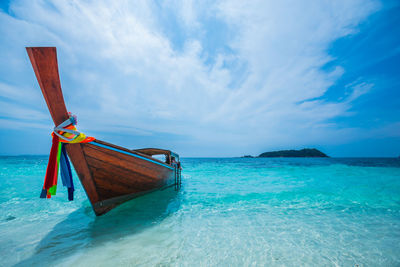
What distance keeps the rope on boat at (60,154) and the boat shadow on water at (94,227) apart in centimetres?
105

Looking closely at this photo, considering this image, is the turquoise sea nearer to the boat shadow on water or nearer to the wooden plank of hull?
the boat shadow on water

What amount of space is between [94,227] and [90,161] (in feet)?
6.03

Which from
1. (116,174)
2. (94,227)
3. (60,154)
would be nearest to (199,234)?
(94,227)

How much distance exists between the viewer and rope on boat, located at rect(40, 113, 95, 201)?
11.2 feet

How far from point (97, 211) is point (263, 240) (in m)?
4.90

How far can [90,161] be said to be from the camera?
4.55 m

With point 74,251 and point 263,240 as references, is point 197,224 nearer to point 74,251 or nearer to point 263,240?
point 263,240

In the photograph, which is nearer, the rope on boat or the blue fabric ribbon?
the rope on boat

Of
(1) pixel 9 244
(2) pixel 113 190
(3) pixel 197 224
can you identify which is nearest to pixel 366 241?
(3) pixel 197 224

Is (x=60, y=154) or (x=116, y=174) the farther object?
(x=116, y=174)

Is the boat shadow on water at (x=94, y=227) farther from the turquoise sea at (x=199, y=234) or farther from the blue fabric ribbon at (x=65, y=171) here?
the blue fabric ribbon at (x=65, y=171)

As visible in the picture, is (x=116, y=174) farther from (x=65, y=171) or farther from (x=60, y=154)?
(x=60, y=154)

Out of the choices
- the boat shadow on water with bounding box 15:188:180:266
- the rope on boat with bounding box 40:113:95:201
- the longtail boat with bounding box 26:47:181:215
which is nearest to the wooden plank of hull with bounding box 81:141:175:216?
the longtail boat with bounding box 26:47:181:215

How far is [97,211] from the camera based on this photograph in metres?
5.10
